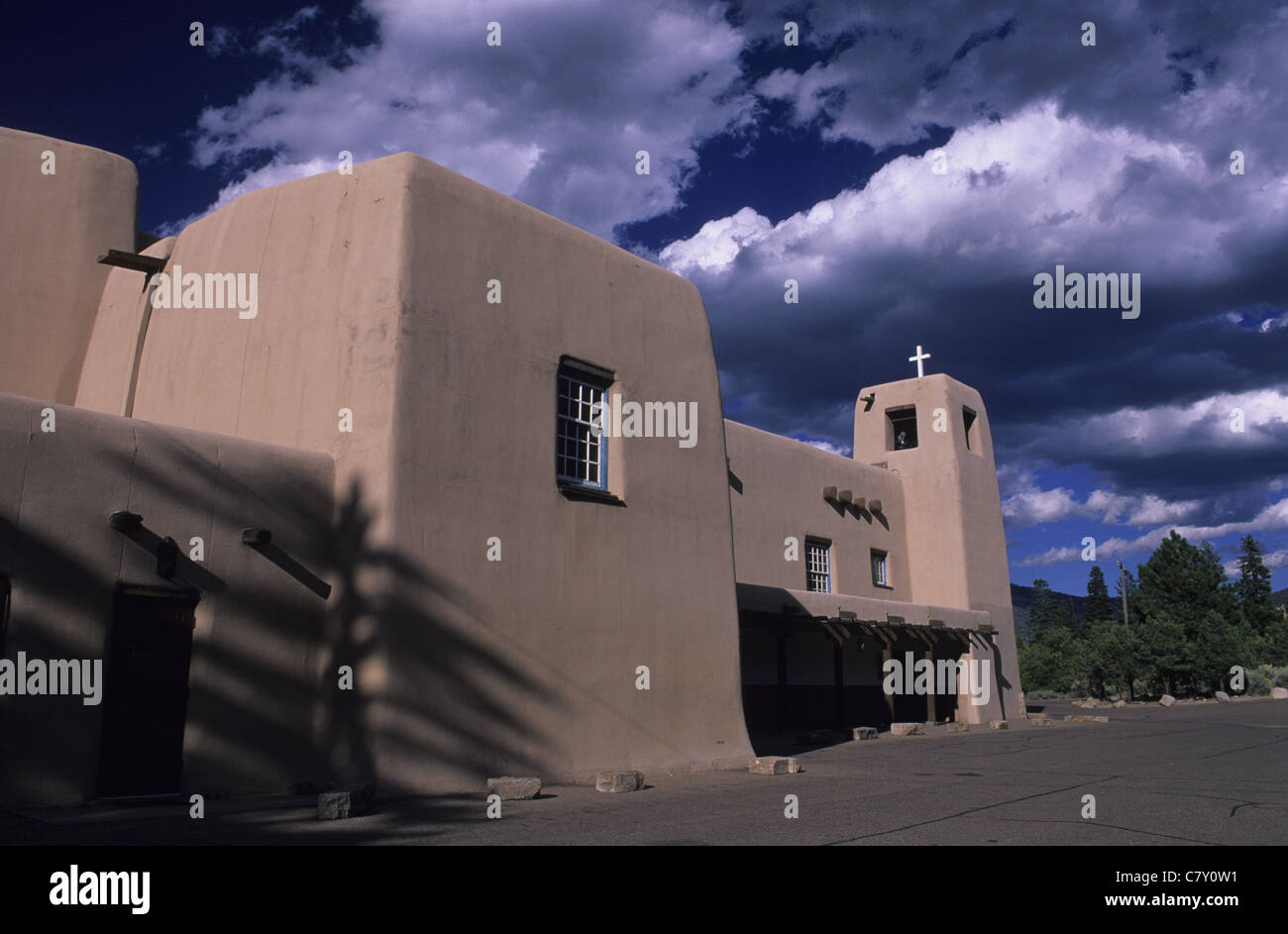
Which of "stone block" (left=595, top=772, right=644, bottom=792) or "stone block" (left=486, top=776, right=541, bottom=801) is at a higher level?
"stone block" (left=486, top=776, right=541, bottom=801)

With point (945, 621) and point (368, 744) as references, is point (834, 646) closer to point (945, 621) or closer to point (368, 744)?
point (945, 621)

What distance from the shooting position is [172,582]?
915cm

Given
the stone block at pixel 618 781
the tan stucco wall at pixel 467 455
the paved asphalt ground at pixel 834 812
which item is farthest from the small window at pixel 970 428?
the stone block at pixel 618 781

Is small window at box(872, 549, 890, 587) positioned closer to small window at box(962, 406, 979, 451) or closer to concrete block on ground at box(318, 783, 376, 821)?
small window at box(962, 406, 979, 451)

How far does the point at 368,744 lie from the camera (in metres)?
9.61

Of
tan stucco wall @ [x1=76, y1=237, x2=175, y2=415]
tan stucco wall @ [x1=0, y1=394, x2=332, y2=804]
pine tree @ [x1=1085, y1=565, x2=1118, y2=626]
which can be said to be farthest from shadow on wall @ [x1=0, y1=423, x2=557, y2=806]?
pine tree @ [x1=1085, y1=565, x2=1118, y2=626]

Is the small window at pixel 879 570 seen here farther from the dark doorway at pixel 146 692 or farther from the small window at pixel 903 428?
the dark doorway at pixel 146 692

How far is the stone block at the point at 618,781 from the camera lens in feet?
36.0

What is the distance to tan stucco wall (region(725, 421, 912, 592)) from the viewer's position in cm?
A: 2231

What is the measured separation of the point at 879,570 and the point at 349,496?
67.4 ft

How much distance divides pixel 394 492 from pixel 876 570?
802 inches

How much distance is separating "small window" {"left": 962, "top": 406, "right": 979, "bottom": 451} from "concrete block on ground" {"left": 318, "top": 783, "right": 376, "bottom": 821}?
26379 millimetres

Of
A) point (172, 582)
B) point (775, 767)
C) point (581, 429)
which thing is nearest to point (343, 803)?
point (172, 582)

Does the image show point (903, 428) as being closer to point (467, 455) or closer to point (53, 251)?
point (467, 455)
